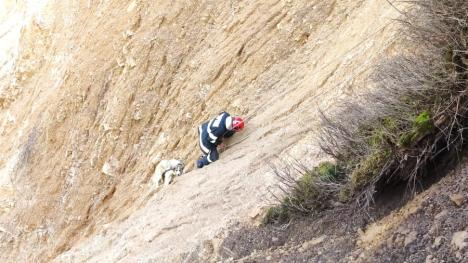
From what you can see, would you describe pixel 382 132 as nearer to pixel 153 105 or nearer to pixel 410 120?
pixel 410 120

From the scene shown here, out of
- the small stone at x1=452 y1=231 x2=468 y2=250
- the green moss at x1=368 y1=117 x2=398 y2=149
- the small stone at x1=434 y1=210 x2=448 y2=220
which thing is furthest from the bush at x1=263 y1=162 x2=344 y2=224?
the small stone at x1=452 y1=231 x2=468 y2=250

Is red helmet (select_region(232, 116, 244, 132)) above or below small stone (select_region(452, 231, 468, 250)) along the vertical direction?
above

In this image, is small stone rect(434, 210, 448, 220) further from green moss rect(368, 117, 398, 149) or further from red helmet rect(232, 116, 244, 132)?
red helmet rect(232, 116, 244, 132)

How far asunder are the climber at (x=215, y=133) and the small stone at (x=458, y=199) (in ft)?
16.2

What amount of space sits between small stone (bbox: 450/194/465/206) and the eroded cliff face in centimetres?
257

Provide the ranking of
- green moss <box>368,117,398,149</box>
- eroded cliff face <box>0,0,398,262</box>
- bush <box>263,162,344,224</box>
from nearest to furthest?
green moss <box>368,117,398,149</box> < bush <box>263,162,344,224</box> < eroded cliff face <box>0,0,398,262</box>

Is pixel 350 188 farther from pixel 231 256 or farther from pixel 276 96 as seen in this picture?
pixel 276 96

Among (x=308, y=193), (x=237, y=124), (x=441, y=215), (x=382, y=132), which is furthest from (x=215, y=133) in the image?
(x=441, y=215)

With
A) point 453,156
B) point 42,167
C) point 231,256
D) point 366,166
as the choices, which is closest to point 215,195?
point 231,256

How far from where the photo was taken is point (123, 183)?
415 inches

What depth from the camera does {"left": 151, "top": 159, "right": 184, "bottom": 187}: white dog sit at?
30.3ft

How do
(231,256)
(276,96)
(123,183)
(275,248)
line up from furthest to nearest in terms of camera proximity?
(123,183) → (276,96) → (231,256) → (275,248)

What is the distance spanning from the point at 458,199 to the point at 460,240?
0.40m

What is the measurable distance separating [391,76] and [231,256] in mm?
2330
